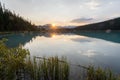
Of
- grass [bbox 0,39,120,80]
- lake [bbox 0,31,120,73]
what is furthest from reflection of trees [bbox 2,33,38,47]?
grass [bbox 0,39,120,80]

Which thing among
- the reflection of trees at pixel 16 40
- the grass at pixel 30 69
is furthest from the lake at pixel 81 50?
the grass at pixel 30 69

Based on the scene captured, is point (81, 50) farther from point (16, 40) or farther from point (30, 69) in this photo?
point (16, 40)

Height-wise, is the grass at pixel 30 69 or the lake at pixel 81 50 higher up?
the grass at pixel 30 69

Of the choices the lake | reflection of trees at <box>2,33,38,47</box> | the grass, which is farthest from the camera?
reflection of trees at <box>2,33,38,47</box>

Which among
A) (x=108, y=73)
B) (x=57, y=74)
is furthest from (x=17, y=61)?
(x=108, y=73)

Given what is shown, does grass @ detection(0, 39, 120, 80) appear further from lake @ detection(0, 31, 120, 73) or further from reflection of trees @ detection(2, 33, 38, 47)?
reflection of trees @ detection(2, 33, 38, 47)

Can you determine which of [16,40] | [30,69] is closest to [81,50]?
[30,69]

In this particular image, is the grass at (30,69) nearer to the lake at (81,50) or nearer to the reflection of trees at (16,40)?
the lake at (81,50)

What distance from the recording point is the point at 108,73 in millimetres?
9750

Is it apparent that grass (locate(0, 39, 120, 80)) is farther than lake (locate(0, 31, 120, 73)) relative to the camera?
No

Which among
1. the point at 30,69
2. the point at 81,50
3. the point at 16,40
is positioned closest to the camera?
the point at 30,69

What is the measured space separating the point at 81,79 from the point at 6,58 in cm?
480

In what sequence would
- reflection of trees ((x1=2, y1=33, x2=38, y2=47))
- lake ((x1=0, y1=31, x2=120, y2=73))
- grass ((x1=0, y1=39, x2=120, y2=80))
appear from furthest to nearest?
reflection of trees ((x1=2, y1=33, x2=38, y2=47)) < lake ((x1=0, y1=31, x2=120, y2=73)) < grass ((x1=0, y1=39, x2=120, y2=80))

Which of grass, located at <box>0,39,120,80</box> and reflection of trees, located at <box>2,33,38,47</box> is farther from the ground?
grass, located at <box>0,39,120,80</box>
